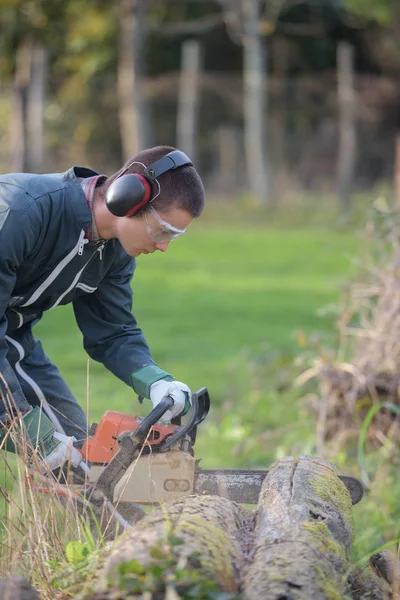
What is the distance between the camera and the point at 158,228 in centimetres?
426

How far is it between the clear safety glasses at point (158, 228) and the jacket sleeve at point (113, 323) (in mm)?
529

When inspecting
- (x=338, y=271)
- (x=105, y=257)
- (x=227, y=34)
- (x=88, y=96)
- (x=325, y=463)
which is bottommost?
(x=325, y=463)

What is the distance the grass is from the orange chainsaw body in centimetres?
65

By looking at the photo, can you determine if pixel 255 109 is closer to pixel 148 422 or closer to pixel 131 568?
pixel 148 422

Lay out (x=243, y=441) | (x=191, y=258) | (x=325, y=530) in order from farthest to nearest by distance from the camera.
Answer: (x=191, y=258), (x=243, y=441), (x=325, y=530)

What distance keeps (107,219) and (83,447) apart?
0.97 meters

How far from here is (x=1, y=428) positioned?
4.20 metres

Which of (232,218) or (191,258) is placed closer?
(191,258)

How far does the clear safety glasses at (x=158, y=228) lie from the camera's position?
4230 mm

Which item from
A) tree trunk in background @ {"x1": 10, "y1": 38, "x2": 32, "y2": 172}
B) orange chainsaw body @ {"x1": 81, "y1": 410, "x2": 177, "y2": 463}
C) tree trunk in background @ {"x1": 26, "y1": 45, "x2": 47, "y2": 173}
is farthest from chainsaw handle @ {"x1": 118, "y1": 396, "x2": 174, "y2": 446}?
tree trunk in background @ {"x1": 26, "y1": 45, "x2": 47, "y2": 173}

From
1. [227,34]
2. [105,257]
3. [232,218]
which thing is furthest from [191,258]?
[227,34]

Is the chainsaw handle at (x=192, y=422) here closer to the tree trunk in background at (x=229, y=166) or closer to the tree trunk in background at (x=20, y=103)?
the tree trunk in background at (x=229, y=166)

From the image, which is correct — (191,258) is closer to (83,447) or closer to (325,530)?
(83,447)

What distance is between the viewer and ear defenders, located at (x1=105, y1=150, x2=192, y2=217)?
407 centimetres
